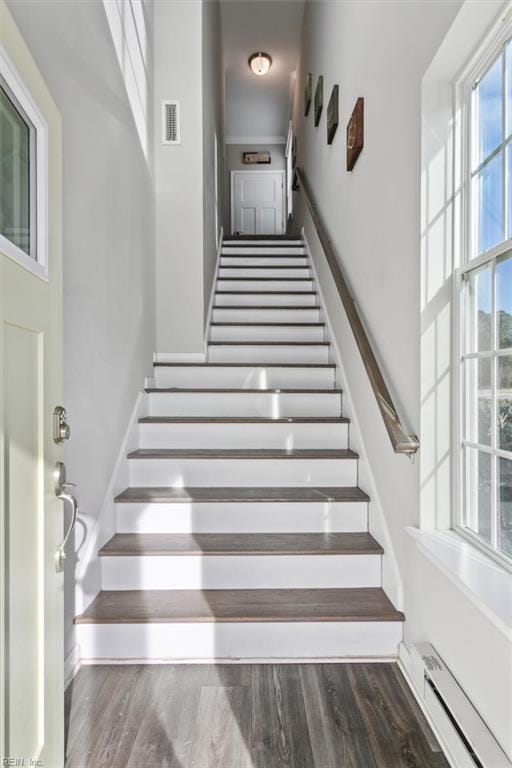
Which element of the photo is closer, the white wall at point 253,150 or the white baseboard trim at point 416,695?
the white baseboard trim at point 416,695

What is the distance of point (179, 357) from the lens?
3471mm

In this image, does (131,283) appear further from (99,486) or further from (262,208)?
(262,208)

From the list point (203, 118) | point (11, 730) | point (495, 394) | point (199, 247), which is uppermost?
point (203, 118)

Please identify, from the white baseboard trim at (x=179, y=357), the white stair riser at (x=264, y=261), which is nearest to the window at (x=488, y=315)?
the white baseboard trim at (x=179, y=357)

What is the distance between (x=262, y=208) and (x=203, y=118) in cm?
535

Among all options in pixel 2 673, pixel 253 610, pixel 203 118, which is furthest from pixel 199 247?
pixel 2 673

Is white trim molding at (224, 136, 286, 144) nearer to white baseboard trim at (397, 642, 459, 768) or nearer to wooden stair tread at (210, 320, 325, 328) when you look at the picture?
wooden stair tread at (210, 320, 325, 328)

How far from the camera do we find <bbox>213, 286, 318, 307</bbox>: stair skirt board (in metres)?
4.11

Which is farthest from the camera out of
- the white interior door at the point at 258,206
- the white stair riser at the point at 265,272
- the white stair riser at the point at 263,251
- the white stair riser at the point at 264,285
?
the white interior door at the point at 258,206

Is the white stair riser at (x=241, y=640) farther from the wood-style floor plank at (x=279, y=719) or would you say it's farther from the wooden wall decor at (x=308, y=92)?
the wooden wall decor at (x=308, y=92)

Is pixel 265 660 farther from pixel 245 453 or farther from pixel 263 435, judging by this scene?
pixel 263 435

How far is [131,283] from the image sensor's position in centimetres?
265

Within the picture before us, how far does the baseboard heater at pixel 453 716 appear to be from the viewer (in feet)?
3.76

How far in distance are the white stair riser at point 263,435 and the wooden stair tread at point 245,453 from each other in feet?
0.11
